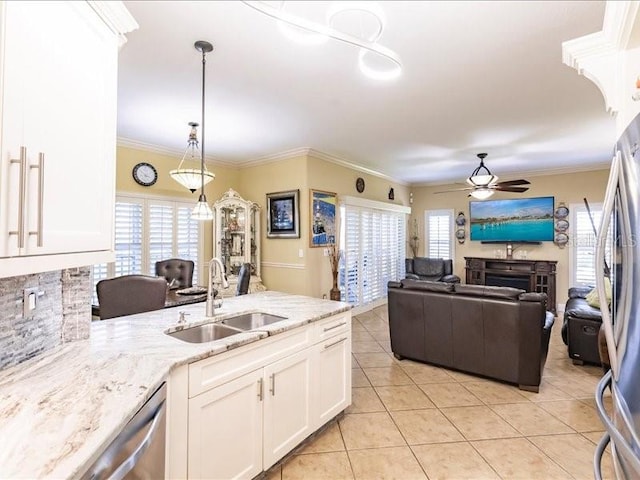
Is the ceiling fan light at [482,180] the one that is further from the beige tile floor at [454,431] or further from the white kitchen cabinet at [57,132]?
the white kitchen cabinet at [57,132]

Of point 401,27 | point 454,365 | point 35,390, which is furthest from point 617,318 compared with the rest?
point 454,365

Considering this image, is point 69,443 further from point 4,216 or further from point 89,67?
point 89,67

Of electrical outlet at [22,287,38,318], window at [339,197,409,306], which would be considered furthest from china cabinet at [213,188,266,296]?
electrical outlet at [22,287,38,318]

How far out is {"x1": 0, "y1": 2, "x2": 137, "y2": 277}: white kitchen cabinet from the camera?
3.07ft

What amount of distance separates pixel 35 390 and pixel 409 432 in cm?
230

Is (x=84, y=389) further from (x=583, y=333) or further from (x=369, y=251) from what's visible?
(x=369, y=251)

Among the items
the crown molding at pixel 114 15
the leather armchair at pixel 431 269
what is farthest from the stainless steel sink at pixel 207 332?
the leather armchair at pixel 431 269

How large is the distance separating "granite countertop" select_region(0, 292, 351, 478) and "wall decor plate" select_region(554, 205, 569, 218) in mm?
6264

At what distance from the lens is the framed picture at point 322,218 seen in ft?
16.2

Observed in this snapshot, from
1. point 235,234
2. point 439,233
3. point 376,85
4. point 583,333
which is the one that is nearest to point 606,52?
point 376,85

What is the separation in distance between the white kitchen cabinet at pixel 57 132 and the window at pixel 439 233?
7.20m

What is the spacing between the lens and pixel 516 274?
640 centimetres

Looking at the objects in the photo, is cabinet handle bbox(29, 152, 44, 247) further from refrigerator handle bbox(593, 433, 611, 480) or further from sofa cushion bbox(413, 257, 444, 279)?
sofa cushion bbox(413, 257, 444, 279)

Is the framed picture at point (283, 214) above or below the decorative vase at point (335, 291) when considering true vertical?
above
